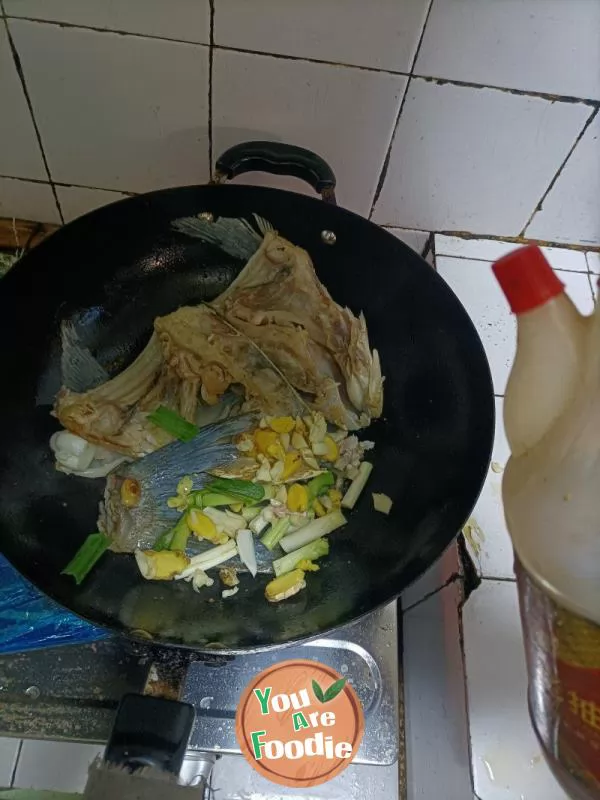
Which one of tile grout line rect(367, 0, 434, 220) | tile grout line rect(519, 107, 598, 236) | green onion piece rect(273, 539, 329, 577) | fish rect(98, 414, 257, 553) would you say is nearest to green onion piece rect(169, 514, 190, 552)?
fish rect(98, 414, 257, 553)

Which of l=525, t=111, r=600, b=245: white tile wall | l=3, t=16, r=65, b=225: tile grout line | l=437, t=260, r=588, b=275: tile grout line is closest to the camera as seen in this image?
l=3, t=16, r=65, b=225: tile grout line

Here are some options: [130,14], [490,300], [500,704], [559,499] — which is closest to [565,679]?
[559,499]

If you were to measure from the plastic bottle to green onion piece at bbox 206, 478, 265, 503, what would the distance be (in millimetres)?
428

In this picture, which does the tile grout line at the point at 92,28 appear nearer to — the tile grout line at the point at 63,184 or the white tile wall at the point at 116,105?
the white tile wall at the point at 116,105

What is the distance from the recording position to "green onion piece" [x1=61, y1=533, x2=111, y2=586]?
711 millimetres

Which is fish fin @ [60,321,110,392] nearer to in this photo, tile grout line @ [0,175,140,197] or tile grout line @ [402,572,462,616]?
tile grout line @ [0,175,140,197]

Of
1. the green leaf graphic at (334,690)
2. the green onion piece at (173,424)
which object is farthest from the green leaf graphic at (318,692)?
the green onion piece at (173,424)

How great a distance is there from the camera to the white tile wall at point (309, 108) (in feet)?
2.67

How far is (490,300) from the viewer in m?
1.01

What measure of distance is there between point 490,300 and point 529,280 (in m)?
0.63

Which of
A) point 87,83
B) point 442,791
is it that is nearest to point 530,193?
point 87,83

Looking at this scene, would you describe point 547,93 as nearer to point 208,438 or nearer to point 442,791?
point 208,438

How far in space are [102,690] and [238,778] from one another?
19 centimetres

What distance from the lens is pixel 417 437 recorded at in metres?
0.82
